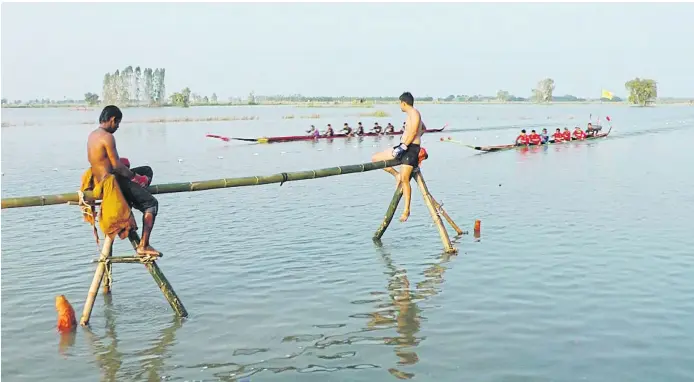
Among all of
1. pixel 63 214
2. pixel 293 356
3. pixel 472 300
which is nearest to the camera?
pixel 293 356

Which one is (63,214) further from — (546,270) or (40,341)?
(546,270)

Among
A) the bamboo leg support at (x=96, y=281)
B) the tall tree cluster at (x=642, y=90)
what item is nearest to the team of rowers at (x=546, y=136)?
the bamboo leg support at (x=96, y=281)

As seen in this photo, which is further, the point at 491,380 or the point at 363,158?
the point at 363,158

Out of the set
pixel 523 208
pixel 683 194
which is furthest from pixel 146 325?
pixel 683 194

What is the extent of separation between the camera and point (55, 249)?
14914 millimetres

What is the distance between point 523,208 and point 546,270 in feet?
24.0

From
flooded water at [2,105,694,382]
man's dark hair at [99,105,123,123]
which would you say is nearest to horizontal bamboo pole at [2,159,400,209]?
man's dark hair at [99,105,123,123]

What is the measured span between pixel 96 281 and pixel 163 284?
91 cm

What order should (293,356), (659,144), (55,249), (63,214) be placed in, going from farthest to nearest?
(659,144) → (63,214) → (55,249) → (293,356)

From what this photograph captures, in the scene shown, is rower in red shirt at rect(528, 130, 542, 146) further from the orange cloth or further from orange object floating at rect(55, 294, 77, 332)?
orange object floating at rect(55, 294, 77, 332)

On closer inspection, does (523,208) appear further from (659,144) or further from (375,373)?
(659,144)

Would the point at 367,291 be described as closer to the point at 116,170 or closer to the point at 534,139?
the point at 116,170

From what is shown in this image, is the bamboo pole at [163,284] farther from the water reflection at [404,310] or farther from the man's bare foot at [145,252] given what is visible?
the water reflection at [404,310]

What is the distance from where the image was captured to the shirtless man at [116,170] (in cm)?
906
